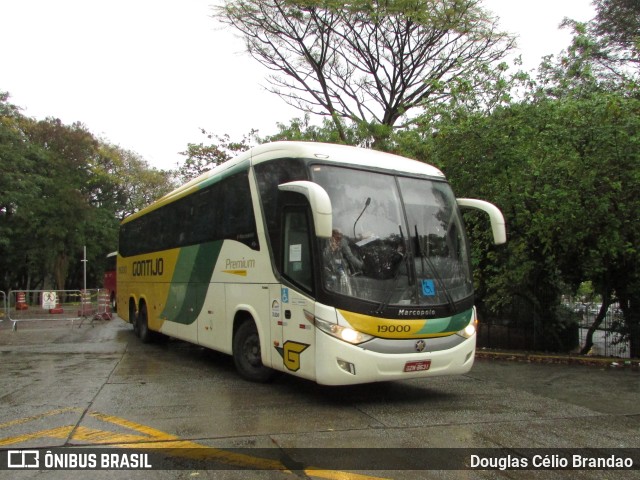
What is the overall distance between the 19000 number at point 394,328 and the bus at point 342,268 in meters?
0.02

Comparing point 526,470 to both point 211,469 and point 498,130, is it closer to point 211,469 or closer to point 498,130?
point 211,469

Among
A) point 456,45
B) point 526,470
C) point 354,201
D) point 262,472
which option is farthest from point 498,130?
point 456,45

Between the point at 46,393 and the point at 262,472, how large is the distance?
461 cm

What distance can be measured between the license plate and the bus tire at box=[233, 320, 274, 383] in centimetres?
225

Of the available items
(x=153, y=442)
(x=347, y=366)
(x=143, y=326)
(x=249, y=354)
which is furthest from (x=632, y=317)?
(x=143, y=326)

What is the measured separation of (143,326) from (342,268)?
9094 mm

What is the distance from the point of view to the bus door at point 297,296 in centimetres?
657

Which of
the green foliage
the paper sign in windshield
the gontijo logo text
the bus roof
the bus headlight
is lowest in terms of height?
the bus headlight

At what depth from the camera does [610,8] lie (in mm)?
21922

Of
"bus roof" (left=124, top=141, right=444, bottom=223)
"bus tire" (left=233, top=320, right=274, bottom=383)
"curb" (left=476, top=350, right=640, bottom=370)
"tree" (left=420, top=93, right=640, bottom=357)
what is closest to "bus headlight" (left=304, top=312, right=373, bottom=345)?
"bus tire" (left=233, top=320, right=274, bottom=383)

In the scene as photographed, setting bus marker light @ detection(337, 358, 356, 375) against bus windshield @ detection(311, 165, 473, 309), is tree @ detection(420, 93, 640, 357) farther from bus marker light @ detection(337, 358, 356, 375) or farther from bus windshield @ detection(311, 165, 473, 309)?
bus marker light @ detection(337, 358, 356, 375)

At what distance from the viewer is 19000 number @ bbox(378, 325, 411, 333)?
635 cm

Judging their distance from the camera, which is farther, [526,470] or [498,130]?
[498,130]

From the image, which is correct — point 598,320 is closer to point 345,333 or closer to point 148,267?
point 345,333
